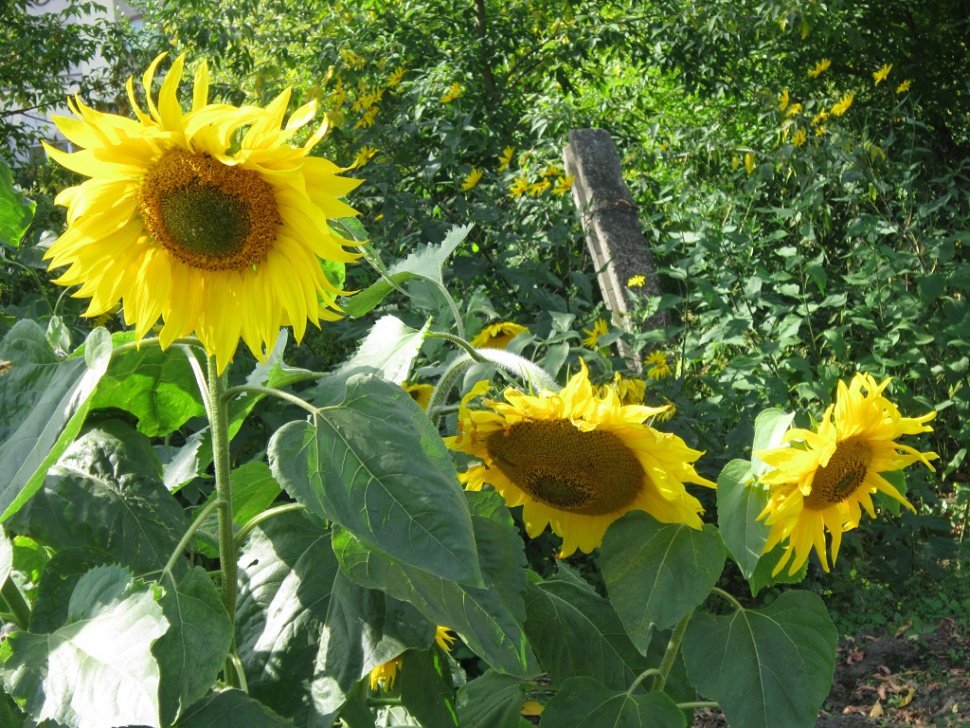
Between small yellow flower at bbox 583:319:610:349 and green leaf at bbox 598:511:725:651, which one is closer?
green leaf at bbox 598:511:725:651

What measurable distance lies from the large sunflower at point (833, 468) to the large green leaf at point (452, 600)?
33cm

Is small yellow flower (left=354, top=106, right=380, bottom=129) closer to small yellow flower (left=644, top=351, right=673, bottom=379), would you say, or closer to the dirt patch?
small yellow flower (left=644, top=351, right=673, bottom=379)

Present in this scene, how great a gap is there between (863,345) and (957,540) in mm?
869

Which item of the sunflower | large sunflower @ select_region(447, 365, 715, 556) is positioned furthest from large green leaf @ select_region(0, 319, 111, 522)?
the sunflower

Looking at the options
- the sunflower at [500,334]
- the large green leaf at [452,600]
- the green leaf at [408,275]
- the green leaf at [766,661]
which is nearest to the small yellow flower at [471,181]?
the sunflower at [500,334]

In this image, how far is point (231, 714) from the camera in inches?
43.7

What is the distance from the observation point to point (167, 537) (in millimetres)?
1278

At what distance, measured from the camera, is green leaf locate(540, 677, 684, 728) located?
1349 millimetres

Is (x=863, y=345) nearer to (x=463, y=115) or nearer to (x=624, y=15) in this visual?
(x=463, y=115)

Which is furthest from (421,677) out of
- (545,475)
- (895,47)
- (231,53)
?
(895,47)

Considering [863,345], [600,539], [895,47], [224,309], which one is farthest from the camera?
[895,47]

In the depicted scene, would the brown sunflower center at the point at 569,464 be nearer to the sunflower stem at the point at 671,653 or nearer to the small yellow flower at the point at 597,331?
the sunflower stem at the point at 671,653

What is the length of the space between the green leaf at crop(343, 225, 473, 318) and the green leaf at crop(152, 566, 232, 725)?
410 mm

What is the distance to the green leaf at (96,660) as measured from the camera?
94 centimetres
